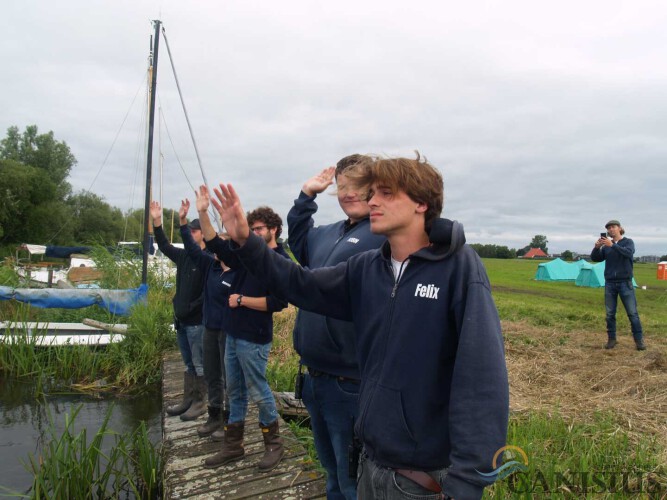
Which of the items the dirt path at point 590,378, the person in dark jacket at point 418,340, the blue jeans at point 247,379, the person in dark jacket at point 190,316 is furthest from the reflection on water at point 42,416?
the person in dark jacket at point 418,340

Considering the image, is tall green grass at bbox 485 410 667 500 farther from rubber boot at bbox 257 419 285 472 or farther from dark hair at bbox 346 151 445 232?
dark hair at bbox 346 151 445 232

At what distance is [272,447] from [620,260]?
727 cm

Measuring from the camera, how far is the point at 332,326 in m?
2.49

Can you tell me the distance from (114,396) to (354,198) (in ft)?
20.7

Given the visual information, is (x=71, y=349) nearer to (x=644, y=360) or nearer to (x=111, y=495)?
(x=111, y=495)

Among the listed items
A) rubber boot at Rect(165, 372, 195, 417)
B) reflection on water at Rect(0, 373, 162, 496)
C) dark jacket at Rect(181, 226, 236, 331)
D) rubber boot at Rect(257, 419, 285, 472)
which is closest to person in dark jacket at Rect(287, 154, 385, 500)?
rubber boot at Rect(257, 419, 285, 472)

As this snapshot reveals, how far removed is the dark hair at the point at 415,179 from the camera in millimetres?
1820

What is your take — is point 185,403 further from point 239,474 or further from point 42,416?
point 42,416

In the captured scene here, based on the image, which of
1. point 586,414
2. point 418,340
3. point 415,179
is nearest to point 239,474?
point 418,340

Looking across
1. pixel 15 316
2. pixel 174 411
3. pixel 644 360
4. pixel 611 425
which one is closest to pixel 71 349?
pixel 15 316

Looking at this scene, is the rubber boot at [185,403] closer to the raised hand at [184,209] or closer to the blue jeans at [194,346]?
the blue jeans at [194,346]

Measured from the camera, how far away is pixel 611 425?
171 inches

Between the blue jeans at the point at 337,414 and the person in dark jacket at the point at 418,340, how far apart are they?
20.2 inches

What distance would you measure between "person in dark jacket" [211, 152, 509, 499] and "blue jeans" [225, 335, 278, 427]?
1.72m
